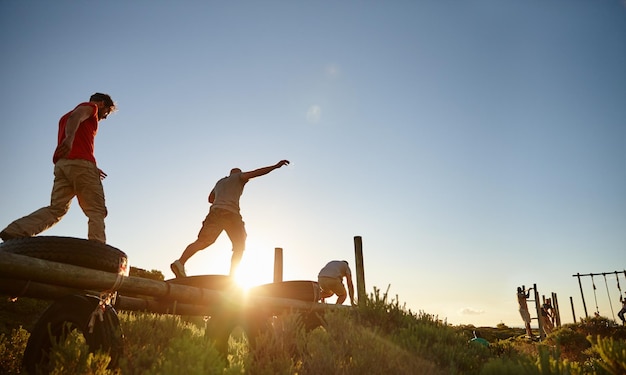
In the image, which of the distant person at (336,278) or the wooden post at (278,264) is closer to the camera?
the distant person at (336,278)

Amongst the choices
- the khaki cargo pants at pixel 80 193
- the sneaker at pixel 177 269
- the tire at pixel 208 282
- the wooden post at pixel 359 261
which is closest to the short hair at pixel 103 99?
the khaki cargo pants at pixel 80 193

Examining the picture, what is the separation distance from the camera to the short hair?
15.5 ft

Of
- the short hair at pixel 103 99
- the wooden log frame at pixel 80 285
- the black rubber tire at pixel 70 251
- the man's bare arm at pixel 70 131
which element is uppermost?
the short hair at pixel 103 99

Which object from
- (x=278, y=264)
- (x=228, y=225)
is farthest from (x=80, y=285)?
(x=278, y=264)

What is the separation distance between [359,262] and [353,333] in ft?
18.3

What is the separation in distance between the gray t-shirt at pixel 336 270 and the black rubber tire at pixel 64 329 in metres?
6.24

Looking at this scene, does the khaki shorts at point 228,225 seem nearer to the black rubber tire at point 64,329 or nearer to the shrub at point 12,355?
the shrub at point 12,355

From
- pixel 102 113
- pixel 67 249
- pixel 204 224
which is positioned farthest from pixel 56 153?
pixel 204 224

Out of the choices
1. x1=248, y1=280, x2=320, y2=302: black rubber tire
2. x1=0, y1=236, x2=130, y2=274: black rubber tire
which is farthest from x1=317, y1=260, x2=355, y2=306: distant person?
x1=0, y1=236, x2=130, y2=274: black rubber tire

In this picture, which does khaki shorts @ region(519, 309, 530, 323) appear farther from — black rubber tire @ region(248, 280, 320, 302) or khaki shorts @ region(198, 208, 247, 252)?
khaki shorts @ region(198, 208, 247, 252)

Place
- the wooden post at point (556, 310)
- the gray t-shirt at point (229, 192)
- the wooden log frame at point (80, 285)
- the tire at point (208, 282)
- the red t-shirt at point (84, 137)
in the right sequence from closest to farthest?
1. the wooden log frame at point (80, 285)
2. the red t-shirt at point (84, 137)
3. the tire at point (208, 282)
4. the gray t-shirt at point (229, 192)
5. the wooden post at point (556, 310)

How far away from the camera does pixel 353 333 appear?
4.37 m

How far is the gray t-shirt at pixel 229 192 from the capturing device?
6.21 metres

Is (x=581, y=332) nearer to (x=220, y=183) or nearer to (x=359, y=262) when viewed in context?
(x=359, y=262)
